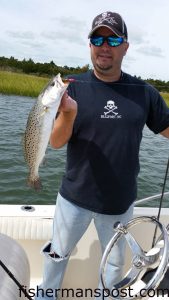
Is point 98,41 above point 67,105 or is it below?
above

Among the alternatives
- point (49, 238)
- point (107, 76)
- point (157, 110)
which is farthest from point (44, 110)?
point (49, 238)

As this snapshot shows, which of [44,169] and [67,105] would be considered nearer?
[67,105]

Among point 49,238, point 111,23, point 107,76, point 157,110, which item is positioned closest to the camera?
point 111,23

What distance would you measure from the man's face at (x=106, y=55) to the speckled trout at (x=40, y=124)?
0.51m

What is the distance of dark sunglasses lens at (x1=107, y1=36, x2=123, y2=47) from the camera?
2633 millimetres

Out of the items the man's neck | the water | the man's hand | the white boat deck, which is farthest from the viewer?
the water

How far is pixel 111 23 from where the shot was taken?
8.63 feet

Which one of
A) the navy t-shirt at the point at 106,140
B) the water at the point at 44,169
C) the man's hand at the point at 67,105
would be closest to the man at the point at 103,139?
the navy t-shirt at the point at 106,140

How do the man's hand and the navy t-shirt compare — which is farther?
the navy t-shirt

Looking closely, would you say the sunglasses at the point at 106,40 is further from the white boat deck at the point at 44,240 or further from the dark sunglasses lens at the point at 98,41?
the white boat deck at the point at 44,240

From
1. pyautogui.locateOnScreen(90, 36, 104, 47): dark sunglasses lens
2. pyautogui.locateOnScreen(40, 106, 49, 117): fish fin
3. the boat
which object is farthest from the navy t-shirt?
the boat

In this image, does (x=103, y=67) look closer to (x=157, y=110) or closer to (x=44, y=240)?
(x=157, y=110)

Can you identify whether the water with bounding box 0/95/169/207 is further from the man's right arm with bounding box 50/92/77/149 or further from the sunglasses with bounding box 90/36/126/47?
the sunglasses with bounding box 90/36/126/47

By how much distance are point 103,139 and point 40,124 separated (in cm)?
53
